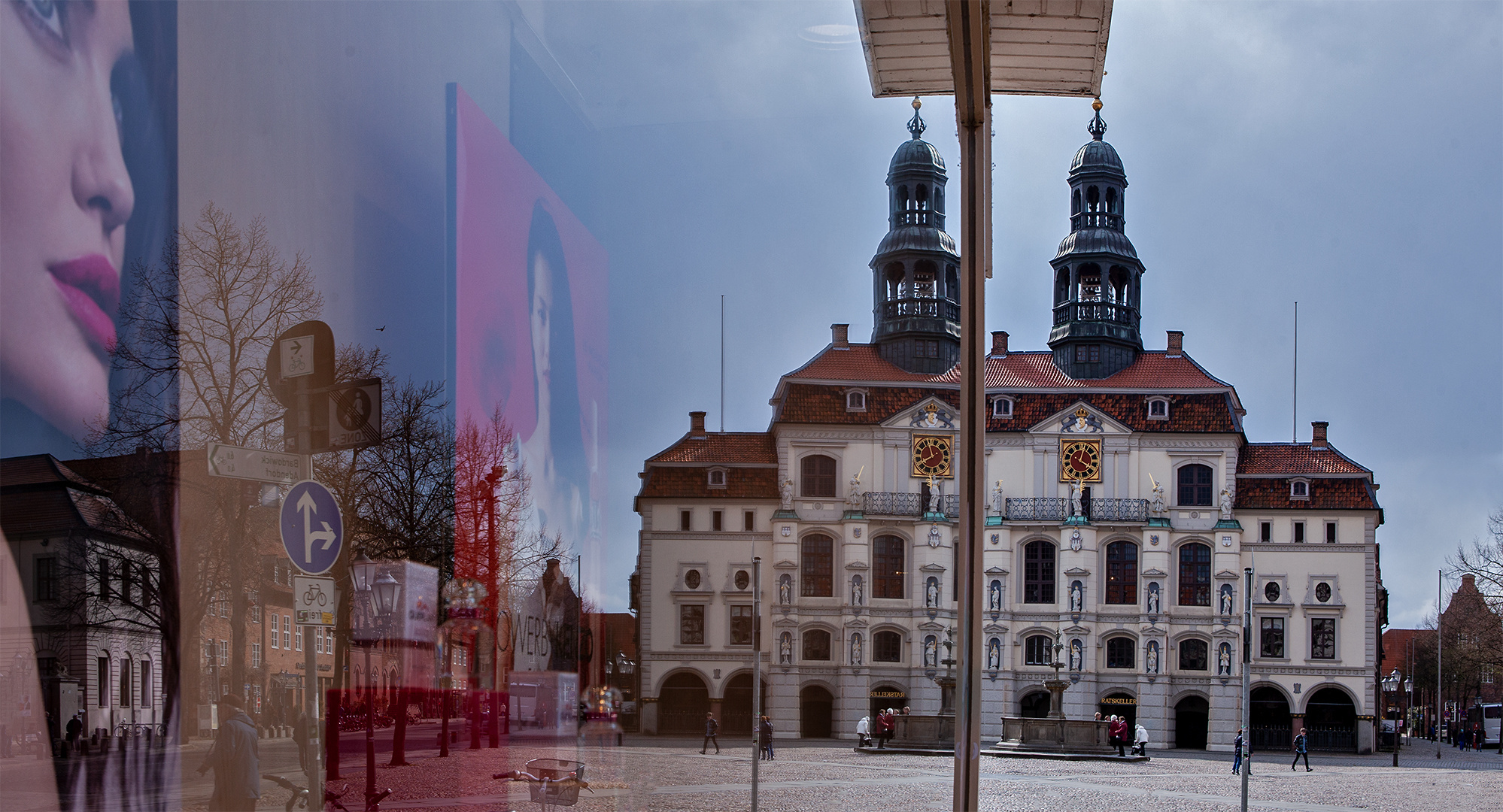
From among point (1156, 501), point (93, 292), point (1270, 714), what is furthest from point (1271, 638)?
Result: point (93, 292)

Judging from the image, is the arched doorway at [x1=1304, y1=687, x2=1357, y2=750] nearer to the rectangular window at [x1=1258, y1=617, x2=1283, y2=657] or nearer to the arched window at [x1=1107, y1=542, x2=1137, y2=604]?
the rectangular window at [x1=1258, y1=617, x2=1283, y2=657]

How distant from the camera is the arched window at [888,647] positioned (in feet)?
104

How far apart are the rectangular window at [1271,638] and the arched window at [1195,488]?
3099 mm

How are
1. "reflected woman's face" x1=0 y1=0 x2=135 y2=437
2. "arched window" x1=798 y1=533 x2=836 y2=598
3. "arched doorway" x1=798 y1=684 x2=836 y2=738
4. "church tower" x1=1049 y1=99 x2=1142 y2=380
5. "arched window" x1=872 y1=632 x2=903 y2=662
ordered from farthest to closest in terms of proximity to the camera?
1. "church tower" x1=1049 y1=99 x2=1142 y2=380
2. "arched window" x1=798 y1=533 x2=836 y2=598
3. "arched window" x1=872 y1=632 x2=903 y2=662
4. "arched doorway" x1=798 y1=684 x2=836 y2=738
5. "reflected woman's face" x1=0 y1=0 x2=135 y2=437

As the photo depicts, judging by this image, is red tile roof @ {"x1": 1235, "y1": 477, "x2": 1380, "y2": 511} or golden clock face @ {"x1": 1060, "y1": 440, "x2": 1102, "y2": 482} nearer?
red tile roof @ {"x1": 1235, "y1": 477, "x2": 1380, "y2": 511}

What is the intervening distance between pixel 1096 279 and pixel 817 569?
428 inches

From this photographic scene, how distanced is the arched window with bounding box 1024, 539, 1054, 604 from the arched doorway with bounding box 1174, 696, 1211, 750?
395cm

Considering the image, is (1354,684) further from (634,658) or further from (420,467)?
(420,467)

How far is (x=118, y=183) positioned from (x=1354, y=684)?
108ft

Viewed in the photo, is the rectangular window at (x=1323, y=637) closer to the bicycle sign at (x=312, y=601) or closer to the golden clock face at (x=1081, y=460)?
the golden clock face at (x=1081, y=460)

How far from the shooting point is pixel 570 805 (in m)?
8.20

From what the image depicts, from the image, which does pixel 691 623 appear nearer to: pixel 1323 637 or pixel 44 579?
pixel 1323 637

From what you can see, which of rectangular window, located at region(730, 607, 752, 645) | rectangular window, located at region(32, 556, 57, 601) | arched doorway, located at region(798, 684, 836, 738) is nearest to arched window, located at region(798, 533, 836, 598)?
arched doorway, located at region(798, 684, 836, 738)

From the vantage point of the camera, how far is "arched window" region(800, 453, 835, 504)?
3238cm
